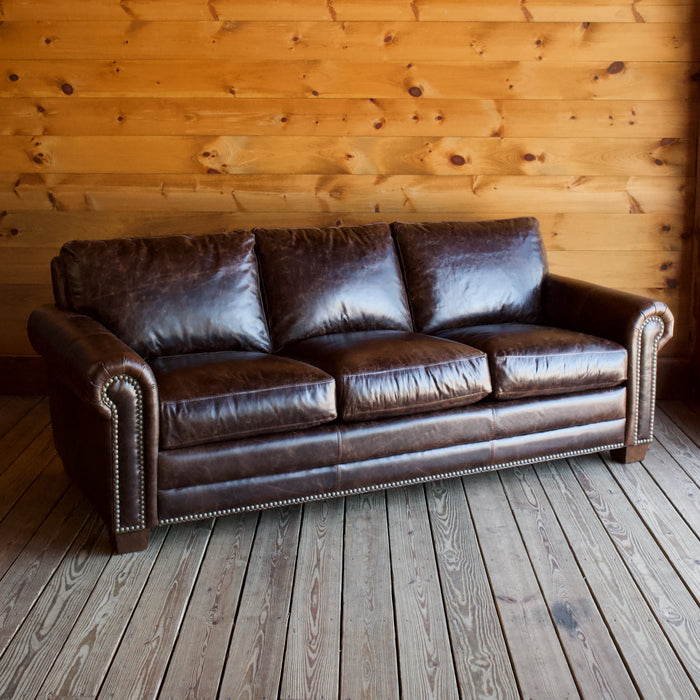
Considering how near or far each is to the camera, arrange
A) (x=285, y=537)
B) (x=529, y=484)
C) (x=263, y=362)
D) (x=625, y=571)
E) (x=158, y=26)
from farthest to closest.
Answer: (x=158, y=26) → (x=529, y=484) → (x=263, y=362) → (x=285, y=537) → (x=625, y=571)

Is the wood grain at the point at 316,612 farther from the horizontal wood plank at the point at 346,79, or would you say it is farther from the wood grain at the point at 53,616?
the horizontal wood plank at the point at 346,79

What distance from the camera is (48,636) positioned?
1960mm

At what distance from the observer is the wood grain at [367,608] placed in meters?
1.79

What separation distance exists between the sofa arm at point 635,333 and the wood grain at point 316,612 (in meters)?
1.17

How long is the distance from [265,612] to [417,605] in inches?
15.5

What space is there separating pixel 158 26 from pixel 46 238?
1080 mm

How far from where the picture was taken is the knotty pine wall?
354cm

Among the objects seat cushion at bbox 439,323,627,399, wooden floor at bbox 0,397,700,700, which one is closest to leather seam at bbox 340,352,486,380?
seat cushion at bbox 439,323,627,399

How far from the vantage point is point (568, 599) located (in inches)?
83.4

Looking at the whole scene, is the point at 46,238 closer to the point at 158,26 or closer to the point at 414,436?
the point at 158,26

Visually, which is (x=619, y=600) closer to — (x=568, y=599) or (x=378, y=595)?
(x=568, y=599)

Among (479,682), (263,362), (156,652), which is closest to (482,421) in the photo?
Result: (263,362)

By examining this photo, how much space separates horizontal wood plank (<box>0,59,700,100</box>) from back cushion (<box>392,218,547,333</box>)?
675 mm

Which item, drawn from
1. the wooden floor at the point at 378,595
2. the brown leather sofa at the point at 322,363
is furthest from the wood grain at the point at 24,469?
the brown leather sofa at the point at 322,363
